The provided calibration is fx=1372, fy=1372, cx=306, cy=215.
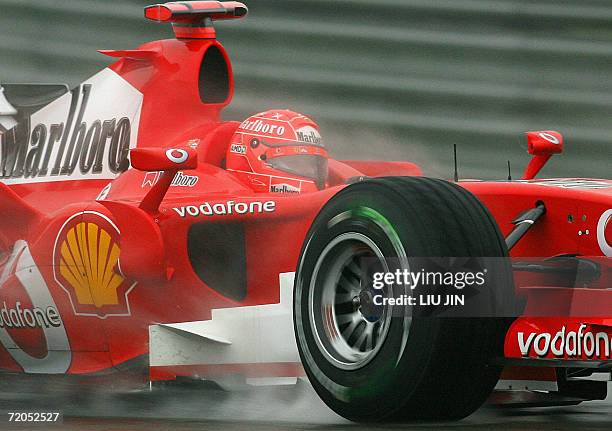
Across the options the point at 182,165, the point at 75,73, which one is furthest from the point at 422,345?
the point at 75,73

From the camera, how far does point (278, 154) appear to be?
5.95 m

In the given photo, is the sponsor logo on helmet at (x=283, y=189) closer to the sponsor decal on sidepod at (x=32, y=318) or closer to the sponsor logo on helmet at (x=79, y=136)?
the sponsor logo on helmet at (x=79, y=136)

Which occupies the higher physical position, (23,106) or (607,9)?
(607,9)

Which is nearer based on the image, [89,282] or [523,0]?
[89,282]

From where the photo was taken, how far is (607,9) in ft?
21.3

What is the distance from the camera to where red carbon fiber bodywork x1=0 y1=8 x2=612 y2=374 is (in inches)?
189

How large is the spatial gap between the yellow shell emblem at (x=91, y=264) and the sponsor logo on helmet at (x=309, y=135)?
1.00m

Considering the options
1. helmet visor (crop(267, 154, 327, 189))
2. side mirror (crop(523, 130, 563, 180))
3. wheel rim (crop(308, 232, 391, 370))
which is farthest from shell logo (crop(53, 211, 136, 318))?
side mirror (crop(523, 130, 563, 180))

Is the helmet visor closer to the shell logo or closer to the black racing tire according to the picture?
the shell logo

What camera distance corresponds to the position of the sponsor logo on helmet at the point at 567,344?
4.07 metres

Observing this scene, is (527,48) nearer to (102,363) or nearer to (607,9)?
(607,9)

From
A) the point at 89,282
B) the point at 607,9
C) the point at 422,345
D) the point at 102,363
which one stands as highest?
the point at 607,9

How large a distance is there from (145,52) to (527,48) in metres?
1.85

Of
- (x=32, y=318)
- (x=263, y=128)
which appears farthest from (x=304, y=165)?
(x=32, y=318)
